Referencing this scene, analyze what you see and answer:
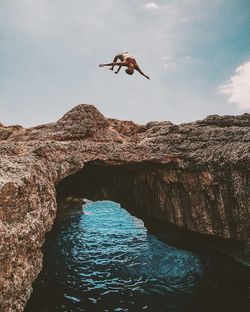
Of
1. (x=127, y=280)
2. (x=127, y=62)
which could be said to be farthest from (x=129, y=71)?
(x=127, y=280)

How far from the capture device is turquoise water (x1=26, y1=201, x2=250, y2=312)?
13711mm

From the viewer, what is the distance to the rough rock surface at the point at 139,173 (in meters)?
9.13

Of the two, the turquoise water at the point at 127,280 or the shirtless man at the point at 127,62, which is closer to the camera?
the turquoise water at the point at 127,280

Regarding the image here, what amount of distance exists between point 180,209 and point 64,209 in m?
27.2

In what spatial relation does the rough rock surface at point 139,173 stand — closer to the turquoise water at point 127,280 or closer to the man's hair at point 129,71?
the man's hair at point 129,71

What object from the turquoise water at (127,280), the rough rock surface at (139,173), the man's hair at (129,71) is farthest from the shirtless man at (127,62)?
the turquoise water at (127,280)

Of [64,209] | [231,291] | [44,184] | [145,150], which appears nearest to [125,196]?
[145,150]

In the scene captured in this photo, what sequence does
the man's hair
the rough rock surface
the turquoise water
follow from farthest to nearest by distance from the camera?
the man's hair, the turquoise water, the rough rock surface

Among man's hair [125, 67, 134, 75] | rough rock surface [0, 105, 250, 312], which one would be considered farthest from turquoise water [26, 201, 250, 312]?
man's hair [125, 67, 134, 75]

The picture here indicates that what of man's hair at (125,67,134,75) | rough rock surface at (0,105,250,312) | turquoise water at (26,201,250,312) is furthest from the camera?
man's hair at (125,67,134,75)

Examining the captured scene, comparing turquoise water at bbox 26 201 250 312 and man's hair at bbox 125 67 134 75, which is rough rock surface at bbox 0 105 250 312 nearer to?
man's hair at bbox 125 67 134 75

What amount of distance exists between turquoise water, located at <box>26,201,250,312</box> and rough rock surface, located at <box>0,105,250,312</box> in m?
2.79

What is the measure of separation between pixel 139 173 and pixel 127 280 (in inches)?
223

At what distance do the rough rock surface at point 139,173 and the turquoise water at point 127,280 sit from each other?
279 cm
